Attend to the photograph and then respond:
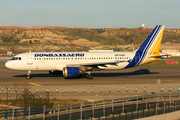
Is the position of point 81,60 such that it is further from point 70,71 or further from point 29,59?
point 29,59

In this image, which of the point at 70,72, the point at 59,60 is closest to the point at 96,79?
the point at 70,72

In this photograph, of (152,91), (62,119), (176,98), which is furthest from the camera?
(152,91)

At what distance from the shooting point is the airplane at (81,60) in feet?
154

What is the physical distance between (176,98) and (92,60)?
70.9 ft

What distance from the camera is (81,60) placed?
4928 cm

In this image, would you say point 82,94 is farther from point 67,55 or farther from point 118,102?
point 67,55

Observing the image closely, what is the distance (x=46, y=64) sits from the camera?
4769 centimetres

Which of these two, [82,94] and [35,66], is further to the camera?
[35,66]

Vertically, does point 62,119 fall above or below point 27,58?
below

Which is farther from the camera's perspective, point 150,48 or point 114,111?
point 150,48

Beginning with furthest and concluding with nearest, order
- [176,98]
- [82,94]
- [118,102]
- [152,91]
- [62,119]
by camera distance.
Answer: [152,91] < [82,94] < [176,98] < [118,102] < [62,119]

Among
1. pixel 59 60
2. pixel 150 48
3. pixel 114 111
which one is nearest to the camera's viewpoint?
pixel 114 111

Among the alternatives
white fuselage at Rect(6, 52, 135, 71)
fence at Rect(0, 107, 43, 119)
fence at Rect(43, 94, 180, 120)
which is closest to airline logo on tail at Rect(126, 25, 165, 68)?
white fuselage at Rect(6, 52, 135, 71)

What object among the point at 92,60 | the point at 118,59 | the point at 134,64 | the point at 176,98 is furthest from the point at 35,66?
the point at 176,98
